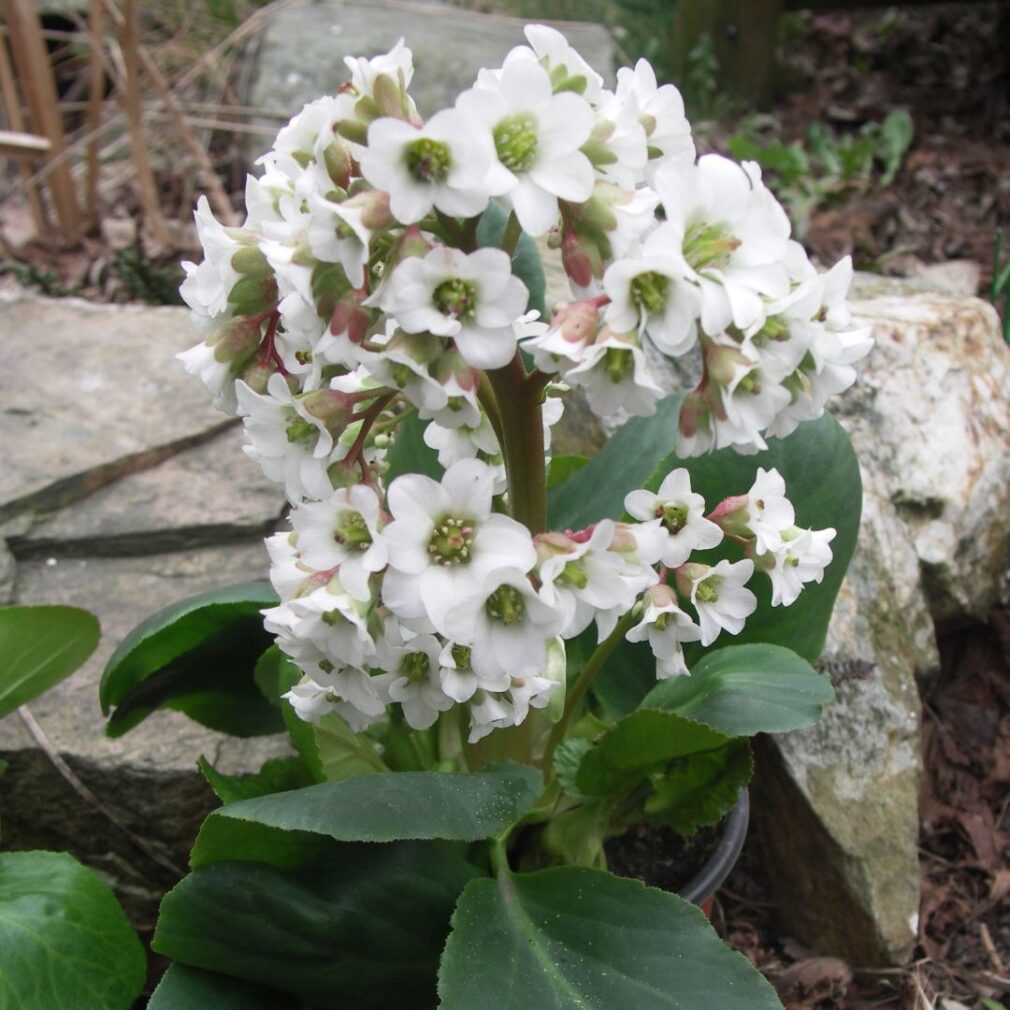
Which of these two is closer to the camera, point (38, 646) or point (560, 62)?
point (560, 62)

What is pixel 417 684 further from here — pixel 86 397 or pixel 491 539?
pixel 86 397

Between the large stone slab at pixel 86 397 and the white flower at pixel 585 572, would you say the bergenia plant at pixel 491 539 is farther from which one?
the large stone slab at pixel 86 397

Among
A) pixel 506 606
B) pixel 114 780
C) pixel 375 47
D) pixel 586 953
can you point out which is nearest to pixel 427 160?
pixel 506 606

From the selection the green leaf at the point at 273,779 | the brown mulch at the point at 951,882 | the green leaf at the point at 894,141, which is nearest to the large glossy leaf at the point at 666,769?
the green leaf at the point at 273,779

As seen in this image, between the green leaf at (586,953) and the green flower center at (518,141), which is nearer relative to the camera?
the green flower center at (518,141)

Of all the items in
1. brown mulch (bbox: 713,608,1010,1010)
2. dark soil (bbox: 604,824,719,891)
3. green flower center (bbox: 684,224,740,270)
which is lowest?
brown mulch (bbox: 713,608,1010,1010)

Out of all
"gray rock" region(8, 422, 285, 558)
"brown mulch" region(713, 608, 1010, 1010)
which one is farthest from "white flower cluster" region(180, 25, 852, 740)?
"gray rock" region(8, 422, 285, 558)

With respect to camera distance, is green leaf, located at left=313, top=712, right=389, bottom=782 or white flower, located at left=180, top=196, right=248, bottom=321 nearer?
white flower, located at left=180, top=196, right=248, bottom=321

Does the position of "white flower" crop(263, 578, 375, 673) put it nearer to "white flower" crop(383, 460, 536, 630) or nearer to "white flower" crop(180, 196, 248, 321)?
"white flower" crop(383, 460, 536, 630)
